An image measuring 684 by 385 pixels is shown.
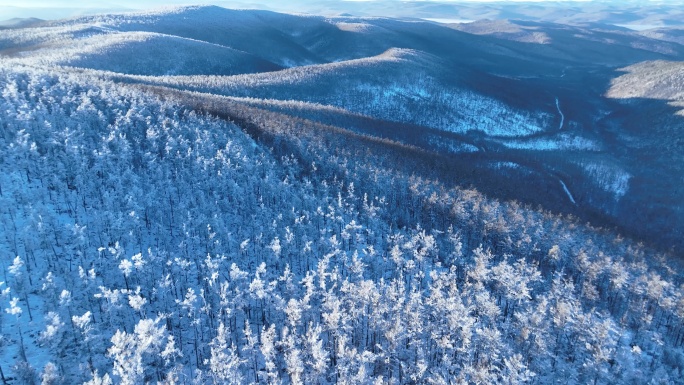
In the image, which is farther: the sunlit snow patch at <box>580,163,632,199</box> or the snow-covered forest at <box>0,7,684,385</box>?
the sunlit snow patch at <box>580,163,632,199</box>

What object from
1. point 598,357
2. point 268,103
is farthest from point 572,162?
point 598,357

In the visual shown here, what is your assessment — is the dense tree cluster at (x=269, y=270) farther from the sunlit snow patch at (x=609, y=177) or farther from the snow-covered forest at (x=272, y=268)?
the sunlit snow patch at (x=609, y=177)

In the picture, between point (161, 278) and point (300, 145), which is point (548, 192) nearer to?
point (300, 145)

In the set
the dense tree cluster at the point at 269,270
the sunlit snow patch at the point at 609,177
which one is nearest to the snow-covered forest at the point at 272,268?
the dense tree cluster at the point at 269,270

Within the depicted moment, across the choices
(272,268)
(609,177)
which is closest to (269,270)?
(272,268)

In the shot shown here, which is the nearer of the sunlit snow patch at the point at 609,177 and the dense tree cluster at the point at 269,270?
the dense tree cluster at the point at 269,270

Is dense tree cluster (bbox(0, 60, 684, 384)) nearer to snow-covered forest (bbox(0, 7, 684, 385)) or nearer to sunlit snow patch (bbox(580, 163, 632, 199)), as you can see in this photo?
snow-covered forest (bbox(0, 7, 684, 385))

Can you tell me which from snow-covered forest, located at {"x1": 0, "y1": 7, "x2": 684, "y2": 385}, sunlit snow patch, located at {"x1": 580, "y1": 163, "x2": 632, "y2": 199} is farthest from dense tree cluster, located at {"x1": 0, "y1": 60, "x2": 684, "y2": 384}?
sunlit snow patch, located at {"x1": 580, "y1": 163, "x2": 632, "y2": 199}

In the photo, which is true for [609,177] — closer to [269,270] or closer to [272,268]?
[272,268]
